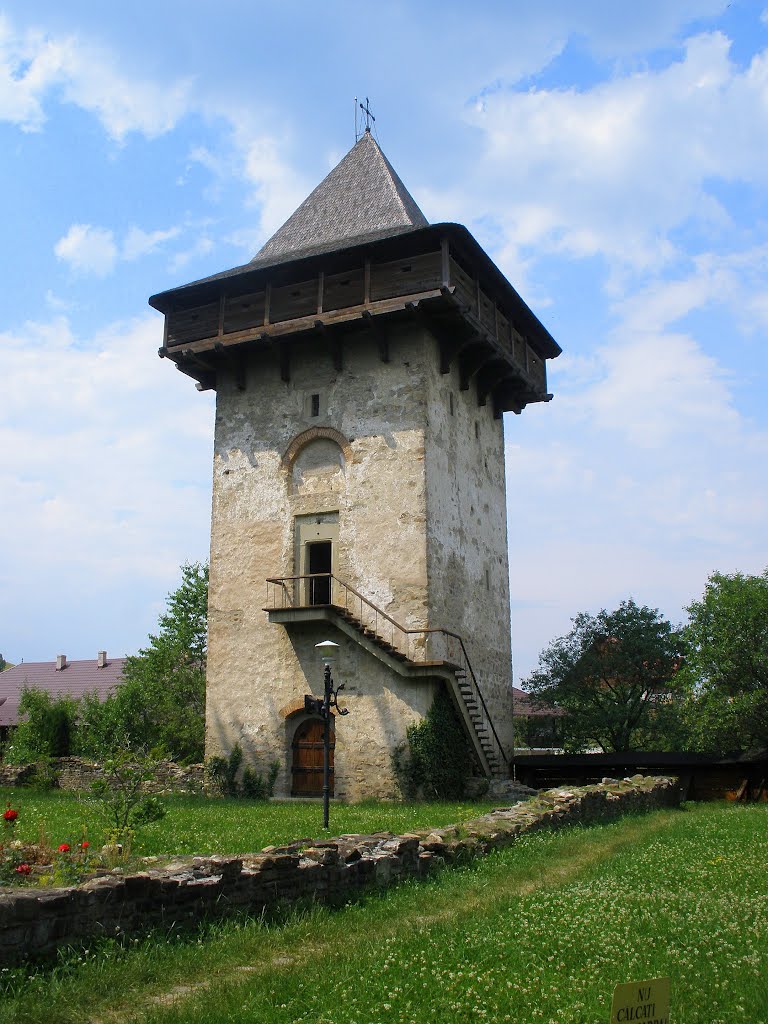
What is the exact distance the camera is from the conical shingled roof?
23141 millimetres

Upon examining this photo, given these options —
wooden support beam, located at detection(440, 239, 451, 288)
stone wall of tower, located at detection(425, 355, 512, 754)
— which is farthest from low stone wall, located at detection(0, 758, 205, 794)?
wooden support beam, located at detection(440, 239, 451, 288)

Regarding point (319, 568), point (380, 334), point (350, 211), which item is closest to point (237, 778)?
point (319, 568)

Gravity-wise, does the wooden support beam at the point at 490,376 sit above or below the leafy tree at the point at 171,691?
above

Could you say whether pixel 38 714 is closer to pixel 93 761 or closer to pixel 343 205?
pixel 93 761

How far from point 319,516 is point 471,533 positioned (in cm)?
397

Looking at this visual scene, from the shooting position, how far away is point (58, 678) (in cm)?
5041

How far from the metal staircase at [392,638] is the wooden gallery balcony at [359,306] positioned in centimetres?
533

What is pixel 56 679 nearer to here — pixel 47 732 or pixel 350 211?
pixel 47 732

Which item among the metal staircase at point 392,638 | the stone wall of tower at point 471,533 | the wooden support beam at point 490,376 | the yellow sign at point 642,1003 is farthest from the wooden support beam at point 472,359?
the yellow sign at point 642,1003

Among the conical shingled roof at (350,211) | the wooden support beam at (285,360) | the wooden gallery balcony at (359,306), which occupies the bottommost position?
the wooden support beam at (285,360)

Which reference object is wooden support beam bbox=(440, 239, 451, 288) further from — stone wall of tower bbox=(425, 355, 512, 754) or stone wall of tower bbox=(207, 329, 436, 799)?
stone wall of tower bbox=(425, 355, 512, 754)

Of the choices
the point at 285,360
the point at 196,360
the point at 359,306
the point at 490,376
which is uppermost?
the point at 359,306

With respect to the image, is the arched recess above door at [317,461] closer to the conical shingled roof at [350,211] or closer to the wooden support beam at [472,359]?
the wooden support beam at [472,359]

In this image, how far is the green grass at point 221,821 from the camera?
1032 centimetres
